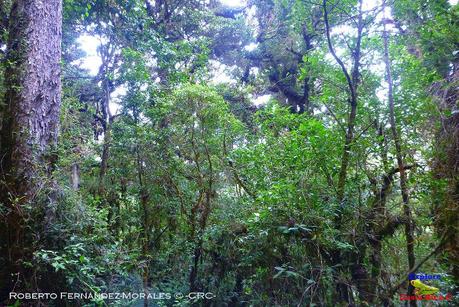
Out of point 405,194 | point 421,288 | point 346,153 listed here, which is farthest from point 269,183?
point 421,288

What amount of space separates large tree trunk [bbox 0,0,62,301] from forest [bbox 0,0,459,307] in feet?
0.05

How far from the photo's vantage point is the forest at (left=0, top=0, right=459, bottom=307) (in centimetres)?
338

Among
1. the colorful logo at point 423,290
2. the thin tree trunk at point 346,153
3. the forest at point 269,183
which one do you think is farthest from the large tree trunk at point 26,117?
the colorful logo at point 423,290

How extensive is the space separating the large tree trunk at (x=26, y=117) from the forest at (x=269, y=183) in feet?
0.05

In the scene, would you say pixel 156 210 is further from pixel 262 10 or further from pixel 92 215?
pixel 262 10

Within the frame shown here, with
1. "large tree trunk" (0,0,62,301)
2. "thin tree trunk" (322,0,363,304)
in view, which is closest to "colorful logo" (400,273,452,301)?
"thin tree trunk" (322,0,363,304)

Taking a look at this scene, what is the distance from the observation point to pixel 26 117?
3.78 meters

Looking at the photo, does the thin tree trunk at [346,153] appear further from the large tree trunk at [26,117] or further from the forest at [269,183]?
the large tree trunk at [26,117]

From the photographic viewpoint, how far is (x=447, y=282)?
3.21m

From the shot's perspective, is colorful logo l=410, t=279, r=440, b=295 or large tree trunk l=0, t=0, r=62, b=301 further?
large tree trunk l=0, t=0, r=62, b=301

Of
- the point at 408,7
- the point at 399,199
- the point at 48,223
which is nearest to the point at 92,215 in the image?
the point at 48,223

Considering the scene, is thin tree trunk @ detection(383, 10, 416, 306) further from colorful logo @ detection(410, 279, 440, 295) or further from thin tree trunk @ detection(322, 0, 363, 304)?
thin tree trunk @ detection(322, 0, 363, 304)

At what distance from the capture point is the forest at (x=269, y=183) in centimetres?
338

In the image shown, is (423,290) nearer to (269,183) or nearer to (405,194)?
(405,194)
